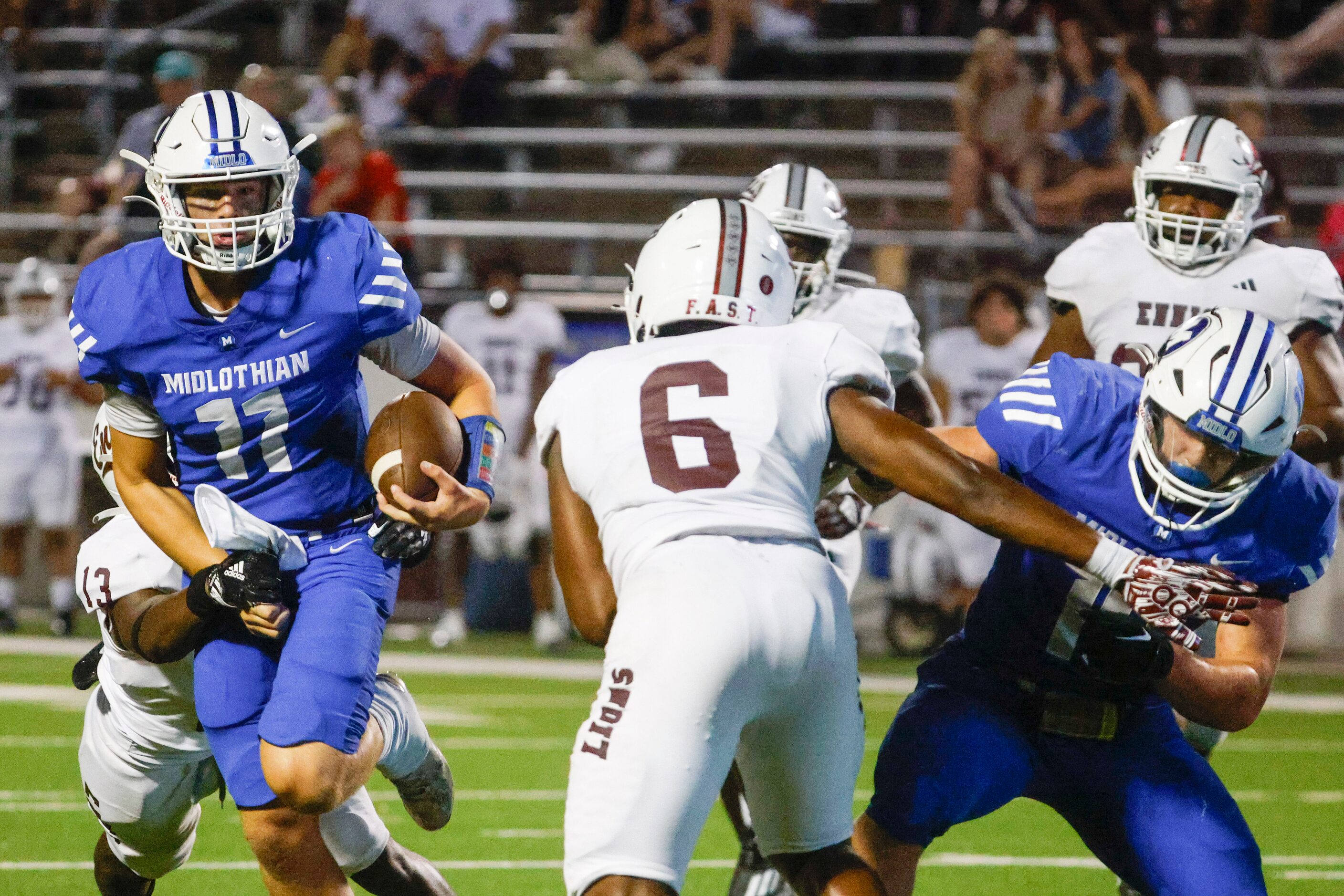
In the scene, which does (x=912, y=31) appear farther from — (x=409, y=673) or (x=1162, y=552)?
(x=1162, y=552)

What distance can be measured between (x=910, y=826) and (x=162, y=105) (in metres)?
8.21

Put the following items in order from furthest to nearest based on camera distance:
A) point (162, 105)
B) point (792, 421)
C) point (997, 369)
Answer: point (162, 105) → point (997, 369) → point (792, 421)

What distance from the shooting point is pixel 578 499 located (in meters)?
2.86

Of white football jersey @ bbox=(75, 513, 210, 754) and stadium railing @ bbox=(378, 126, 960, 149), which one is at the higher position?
white football jersey @ bbox=(75, 513, 210, 754)

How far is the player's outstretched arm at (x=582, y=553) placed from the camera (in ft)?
9.41

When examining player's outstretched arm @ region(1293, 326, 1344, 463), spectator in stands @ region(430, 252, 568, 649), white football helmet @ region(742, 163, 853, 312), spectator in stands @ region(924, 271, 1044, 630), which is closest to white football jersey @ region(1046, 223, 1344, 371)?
player's outstretched arm @ region(1293, 326, 1344, 463)

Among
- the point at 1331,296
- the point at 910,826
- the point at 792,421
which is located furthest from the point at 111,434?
the point at 1331,296

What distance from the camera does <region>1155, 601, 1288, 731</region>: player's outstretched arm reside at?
2955 mm

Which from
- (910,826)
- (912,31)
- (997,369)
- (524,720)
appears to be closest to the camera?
(910,826)

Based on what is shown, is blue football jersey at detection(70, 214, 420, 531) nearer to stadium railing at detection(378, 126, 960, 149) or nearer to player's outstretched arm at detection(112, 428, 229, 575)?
player's outstretched arm at detection(112, 428, 229, 575)

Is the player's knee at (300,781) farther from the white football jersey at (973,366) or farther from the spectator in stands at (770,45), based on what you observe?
the spectator in stands at (770,45)

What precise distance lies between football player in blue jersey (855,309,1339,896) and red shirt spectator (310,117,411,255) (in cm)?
688

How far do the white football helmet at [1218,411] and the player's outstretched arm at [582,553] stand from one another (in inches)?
39.8

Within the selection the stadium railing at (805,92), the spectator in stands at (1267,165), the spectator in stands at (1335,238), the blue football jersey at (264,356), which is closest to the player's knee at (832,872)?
the blue football jersey at (264,356)
